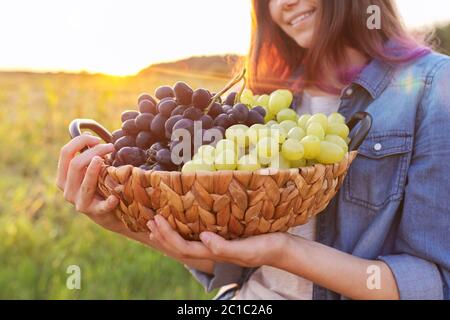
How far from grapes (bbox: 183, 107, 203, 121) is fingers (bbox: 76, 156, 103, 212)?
Answer: 22 cm

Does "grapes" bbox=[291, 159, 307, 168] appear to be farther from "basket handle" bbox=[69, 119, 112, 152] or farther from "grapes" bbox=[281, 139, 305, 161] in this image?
"basket handle" bbox=[69, 119, 112, 152]

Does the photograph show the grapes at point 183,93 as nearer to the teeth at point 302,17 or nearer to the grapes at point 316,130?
the grapes at point 316,130

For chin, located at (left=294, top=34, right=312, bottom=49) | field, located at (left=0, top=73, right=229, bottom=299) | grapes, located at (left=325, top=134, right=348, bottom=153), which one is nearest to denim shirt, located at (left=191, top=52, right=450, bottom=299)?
chin, located at (left=294, top=34, right=312, bottom=49)

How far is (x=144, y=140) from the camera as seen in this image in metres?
1.24

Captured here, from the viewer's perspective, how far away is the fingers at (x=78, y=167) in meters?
1.28

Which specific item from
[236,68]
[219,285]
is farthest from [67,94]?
[219,285]

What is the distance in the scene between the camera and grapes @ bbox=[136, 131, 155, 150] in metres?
1.24

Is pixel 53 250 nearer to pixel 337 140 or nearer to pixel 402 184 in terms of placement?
pixel 402 184

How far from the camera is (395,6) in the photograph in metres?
1.83

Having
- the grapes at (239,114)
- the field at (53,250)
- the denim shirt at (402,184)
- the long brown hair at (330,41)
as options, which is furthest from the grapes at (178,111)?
the field at (53,250)

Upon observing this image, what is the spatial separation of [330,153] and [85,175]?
56 cm

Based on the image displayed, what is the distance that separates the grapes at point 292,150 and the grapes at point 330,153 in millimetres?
54

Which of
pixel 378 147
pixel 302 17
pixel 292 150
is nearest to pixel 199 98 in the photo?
pixel 292 150
